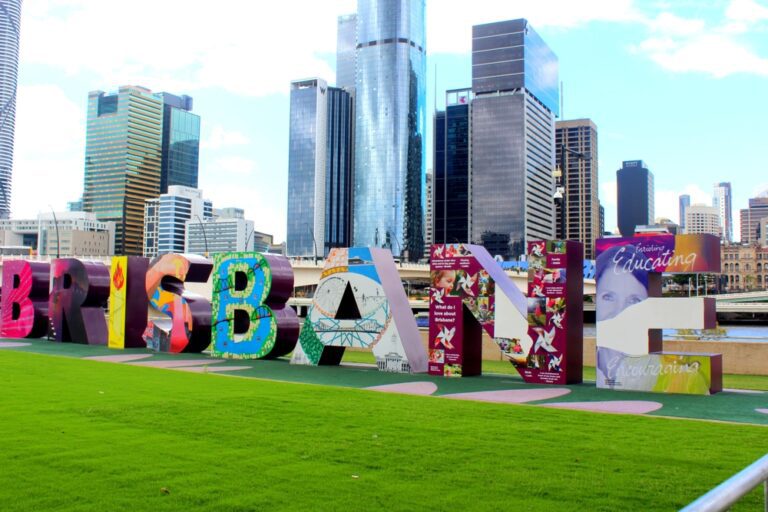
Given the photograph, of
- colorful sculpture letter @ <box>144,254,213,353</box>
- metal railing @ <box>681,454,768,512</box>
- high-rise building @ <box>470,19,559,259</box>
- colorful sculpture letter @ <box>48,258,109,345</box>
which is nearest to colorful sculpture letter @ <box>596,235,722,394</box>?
metal railing @ <box>681,454,768,512</box>

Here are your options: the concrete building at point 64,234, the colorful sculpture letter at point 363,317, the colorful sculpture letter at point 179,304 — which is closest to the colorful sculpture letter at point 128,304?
the colorful sculpture letter at point 179,304

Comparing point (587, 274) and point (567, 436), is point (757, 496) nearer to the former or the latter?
point (567, 436)

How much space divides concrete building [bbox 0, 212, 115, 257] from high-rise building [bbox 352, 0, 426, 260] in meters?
67.0

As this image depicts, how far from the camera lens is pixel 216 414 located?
1195cm

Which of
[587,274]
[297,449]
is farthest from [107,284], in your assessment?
[587,274]

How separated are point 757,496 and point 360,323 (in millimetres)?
16019

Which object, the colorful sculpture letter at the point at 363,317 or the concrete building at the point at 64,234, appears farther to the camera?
the concrete building at the point at 64,234

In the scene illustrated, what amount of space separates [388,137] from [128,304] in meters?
164

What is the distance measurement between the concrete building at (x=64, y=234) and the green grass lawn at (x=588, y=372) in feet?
553

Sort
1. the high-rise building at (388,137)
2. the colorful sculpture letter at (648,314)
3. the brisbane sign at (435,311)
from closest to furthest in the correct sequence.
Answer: the colorful sculpture letter at (648,314)
the brisbane sign at (435,311)
the high-rise building at (388,137)

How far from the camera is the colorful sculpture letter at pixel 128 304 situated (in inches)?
1201

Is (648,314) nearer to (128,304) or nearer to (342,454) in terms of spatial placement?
(342,454)

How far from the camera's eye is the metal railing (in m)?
3.04

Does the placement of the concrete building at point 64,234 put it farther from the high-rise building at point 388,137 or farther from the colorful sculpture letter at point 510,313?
the colorful sculpture letter at point 510,313
